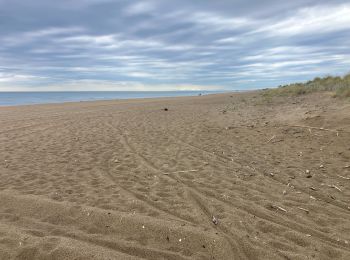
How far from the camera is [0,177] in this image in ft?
23.3

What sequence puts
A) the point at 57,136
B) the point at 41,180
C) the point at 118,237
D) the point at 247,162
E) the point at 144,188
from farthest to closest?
the point at 57,136
the point at 247,162
the point at 41,180
the point at 144,188
the point at 118,237

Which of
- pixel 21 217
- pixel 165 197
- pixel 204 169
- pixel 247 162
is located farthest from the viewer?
pixel 247 162

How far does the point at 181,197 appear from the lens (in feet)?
19.2

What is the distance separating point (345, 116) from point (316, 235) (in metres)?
8.06

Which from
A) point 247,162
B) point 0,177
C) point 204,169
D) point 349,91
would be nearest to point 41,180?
point 0,177

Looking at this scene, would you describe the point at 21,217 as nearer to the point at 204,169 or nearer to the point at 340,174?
the point at 204,169

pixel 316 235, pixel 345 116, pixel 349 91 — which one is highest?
pixel 349 91

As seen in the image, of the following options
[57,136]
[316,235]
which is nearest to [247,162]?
[316,235]

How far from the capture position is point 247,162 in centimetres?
822

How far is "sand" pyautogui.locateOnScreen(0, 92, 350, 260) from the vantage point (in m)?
4.16

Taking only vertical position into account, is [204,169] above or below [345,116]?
below

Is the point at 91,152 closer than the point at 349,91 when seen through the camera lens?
Yes

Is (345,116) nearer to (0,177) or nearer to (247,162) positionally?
(247,162)

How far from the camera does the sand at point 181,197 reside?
4.16m
